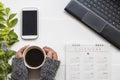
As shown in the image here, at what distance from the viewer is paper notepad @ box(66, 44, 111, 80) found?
0.81 metres

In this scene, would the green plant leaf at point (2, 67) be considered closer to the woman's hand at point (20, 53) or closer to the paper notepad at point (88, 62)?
the woman's hand at point (20, 53)

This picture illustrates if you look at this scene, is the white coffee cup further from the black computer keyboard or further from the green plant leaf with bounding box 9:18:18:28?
the black computer keyboard

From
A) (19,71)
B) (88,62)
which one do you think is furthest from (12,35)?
(88,62)

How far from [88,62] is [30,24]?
0.22 m

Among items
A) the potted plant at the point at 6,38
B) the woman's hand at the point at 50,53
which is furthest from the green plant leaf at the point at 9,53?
the woman's hand at the point at 50,53

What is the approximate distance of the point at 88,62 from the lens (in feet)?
2.69

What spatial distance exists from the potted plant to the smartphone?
1.2 inches

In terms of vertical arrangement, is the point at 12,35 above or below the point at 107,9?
below

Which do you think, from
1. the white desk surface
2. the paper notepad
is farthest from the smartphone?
the paper notepad

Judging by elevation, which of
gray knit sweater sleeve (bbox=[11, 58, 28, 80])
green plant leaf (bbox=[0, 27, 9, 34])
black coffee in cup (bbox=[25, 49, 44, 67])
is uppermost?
green plant leaf (bbox=[0, 27, 9, 34])

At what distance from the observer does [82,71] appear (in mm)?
817

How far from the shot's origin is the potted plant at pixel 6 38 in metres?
0.83

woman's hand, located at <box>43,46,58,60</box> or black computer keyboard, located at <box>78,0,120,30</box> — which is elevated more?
black computer keyboard, located at <box>78,0,120,30</box>

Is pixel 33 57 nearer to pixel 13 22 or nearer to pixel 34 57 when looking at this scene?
pixel 34 57
